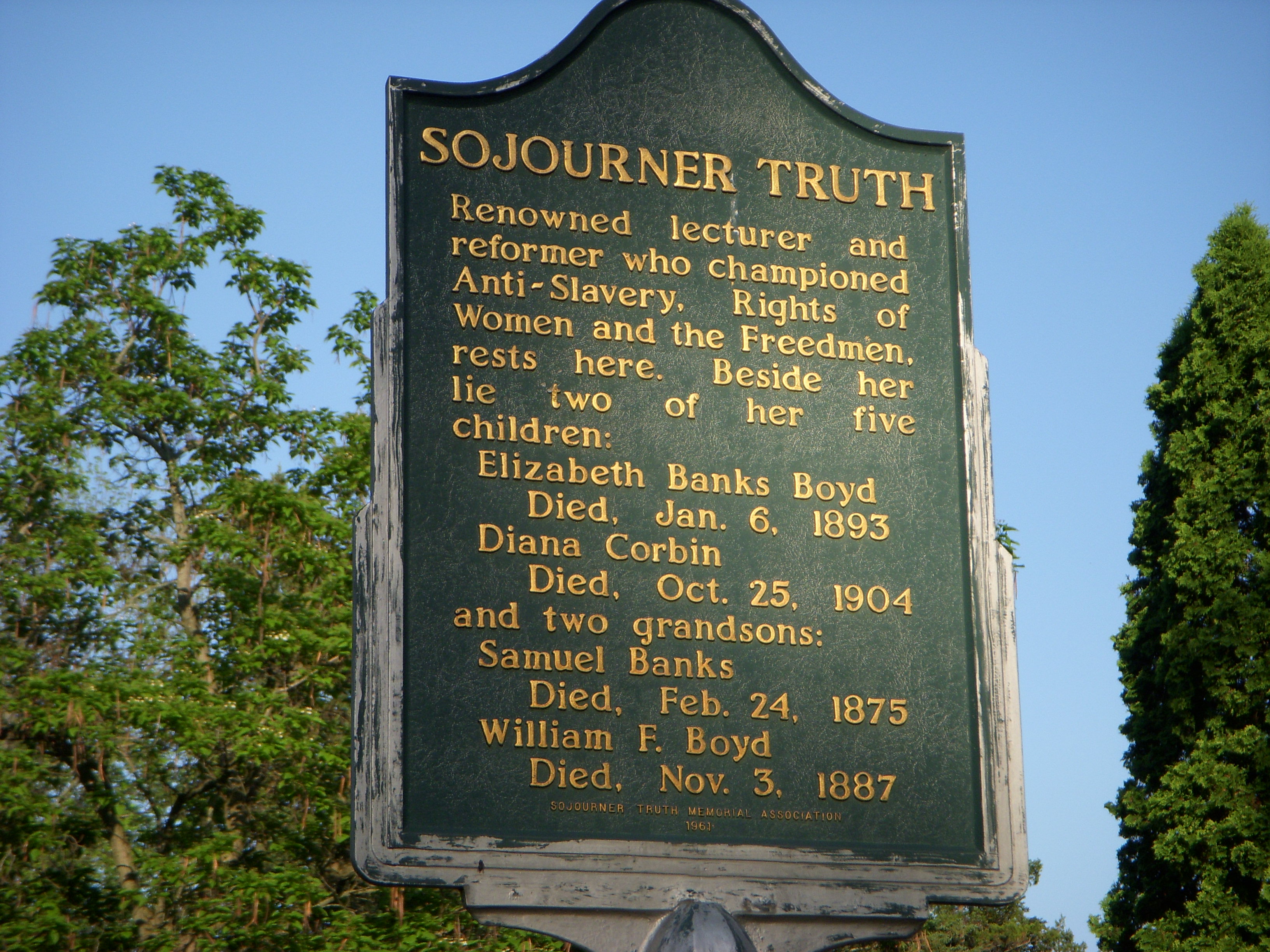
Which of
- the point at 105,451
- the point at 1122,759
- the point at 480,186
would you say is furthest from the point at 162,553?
the point at 480,186

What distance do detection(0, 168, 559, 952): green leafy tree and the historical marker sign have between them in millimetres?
10632

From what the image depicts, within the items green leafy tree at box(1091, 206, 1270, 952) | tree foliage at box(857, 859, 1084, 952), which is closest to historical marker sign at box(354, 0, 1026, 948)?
green leafy tree at box(1091, 206, 1270, 952)

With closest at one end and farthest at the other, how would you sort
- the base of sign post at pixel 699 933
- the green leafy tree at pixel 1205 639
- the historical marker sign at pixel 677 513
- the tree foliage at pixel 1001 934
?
the base of sign post at pixel 699 933, the historical marker sign at pixel 677 513, the green leafy tree at pixel 1205 639, the tree foliage at pixel 1001 934

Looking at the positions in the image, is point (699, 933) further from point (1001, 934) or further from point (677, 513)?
point (1001, 934)

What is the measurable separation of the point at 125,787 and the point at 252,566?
3.33 metres

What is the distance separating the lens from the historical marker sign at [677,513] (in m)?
5.36

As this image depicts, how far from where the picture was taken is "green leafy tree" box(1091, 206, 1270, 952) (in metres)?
12.5

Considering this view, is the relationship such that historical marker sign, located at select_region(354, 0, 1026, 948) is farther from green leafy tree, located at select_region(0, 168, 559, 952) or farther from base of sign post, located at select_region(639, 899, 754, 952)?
green leafy tree, located at select_region(0, 168, 559, 952)

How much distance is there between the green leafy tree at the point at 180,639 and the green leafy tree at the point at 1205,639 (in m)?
6.97

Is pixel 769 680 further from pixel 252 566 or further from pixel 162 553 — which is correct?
pixel 162 553

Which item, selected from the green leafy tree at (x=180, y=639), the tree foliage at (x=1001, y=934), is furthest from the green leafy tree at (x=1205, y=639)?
the tree foliage at (x=1001, y=934)

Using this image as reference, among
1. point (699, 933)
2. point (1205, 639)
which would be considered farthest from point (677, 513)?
point (1205, 639)

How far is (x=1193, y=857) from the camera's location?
42.1 feet

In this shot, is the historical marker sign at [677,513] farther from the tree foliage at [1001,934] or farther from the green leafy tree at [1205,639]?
the tree foliage at [1001,934]
